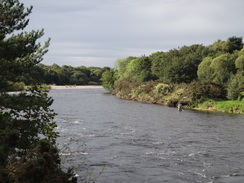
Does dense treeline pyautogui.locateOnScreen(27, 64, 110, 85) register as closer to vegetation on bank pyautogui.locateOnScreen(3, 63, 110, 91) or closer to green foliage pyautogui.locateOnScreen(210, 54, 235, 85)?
vegetation on bank pyautogui.locateOnScreen(3, 63, 110, 91)

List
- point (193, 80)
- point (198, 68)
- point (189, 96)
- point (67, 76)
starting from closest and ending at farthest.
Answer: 1. point (189, 96)
2. point (193, 80)
3. point (198, 68)
4. point (67, 76)

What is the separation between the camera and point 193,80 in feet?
238

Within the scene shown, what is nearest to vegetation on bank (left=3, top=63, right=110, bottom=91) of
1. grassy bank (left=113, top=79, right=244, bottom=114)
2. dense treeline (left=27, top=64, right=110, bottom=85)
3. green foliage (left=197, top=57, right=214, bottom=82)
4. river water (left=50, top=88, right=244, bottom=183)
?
dense treeline (left=27, top=64, right=110, bottom=85)

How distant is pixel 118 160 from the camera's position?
75.2ft

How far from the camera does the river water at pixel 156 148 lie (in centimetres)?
2000

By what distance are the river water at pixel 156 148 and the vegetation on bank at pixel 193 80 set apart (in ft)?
51.1

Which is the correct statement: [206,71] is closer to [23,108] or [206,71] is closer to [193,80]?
[193,80]

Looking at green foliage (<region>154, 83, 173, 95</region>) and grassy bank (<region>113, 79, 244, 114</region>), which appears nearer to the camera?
grassy bank (<region>113, 79, 244, 114</region>)

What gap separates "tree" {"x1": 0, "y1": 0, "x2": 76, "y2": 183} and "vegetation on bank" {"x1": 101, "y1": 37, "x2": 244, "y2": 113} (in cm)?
4177

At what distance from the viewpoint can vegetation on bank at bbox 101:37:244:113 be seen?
192 feet

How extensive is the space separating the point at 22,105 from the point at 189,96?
1973 inches

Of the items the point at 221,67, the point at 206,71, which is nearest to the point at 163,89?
the point at 206,71

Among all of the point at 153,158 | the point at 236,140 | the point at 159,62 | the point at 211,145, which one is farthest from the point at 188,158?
the point at 159,62

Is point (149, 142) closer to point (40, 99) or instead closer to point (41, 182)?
point (40, 99)
